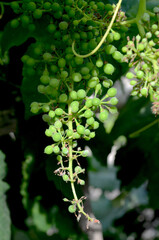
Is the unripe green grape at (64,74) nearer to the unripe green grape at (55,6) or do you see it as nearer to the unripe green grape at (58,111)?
the unripe green grape at (58,111)

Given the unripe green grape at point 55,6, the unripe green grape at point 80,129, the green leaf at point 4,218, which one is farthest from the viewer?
the green leaf at point 4,218

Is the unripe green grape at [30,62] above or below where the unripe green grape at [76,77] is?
above

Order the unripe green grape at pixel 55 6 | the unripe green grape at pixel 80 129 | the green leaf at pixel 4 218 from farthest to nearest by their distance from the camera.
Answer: the green leaf at pixel 4 218, the unripe green grape at pixel 55 6, the unripe green grape at pixel 80 129

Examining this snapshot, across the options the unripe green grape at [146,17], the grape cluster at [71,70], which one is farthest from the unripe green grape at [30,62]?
the unripe green grape at [146,17]

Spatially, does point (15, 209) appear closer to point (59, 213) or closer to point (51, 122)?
point (59, 213)

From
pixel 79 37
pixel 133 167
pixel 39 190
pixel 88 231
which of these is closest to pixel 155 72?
pixel 79 37

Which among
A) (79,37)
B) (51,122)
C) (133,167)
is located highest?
(79,37)

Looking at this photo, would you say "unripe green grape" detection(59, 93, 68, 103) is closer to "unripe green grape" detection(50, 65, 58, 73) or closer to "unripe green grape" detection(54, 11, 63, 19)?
"unripe green grape" detection(50, 65, 58, 73)
